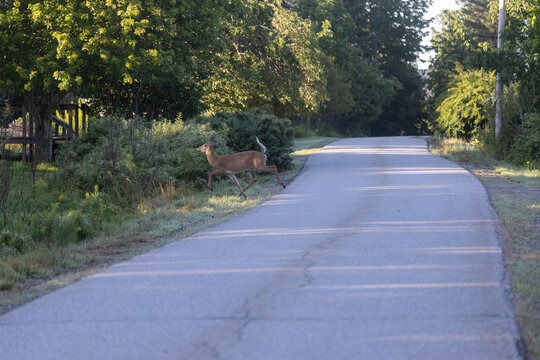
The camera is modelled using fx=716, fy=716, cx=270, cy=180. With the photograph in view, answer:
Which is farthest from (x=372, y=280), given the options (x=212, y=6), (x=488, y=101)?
(x=488, y=101)

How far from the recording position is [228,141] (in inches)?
908

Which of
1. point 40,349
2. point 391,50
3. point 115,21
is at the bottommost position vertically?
point 40,349

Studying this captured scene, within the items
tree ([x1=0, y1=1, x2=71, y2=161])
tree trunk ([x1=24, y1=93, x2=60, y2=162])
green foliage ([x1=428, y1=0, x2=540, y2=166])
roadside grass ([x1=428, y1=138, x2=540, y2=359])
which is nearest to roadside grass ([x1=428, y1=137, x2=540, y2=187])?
roadside grass ([x1=428, y1=138, x2=540, y2=359])

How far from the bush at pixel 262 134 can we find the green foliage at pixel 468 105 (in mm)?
13675

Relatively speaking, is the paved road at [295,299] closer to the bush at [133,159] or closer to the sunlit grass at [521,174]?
the bush at [133,159]

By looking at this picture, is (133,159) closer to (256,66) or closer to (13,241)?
(13,241)

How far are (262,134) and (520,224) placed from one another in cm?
1238

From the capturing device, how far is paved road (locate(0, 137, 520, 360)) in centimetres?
554

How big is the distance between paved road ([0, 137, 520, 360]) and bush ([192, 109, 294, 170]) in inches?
425

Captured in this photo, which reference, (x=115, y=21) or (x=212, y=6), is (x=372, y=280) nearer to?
(x=115, y=21)

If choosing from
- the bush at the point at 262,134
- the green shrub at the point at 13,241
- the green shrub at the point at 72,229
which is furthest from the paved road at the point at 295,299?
the bush at the point at 262,134

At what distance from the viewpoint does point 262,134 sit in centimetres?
2325

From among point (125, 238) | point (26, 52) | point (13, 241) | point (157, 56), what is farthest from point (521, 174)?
point (26, 52)

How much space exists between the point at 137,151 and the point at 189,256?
9898 mm
